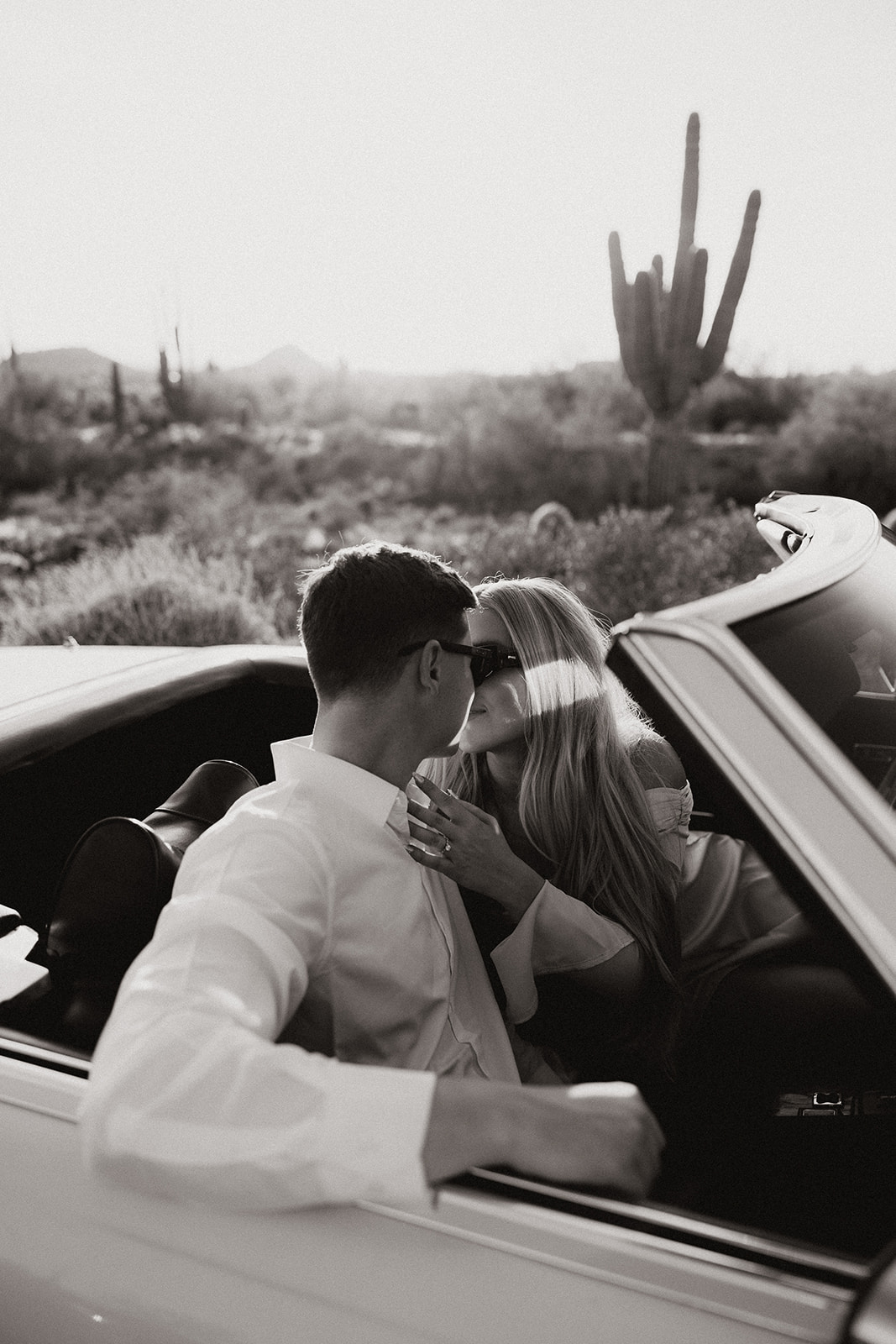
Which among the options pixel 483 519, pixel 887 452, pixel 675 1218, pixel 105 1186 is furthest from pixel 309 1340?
pixel 483 519

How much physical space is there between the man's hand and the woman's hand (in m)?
0.58

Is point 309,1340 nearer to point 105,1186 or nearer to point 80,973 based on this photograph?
point 105,1186

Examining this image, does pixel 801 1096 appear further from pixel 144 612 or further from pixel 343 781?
pixel 144 612

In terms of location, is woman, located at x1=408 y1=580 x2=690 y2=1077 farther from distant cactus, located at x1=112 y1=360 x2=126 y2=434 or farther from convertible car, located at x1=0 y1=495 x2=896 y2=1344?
distant cactus, located at x1=112 y1=360 x2=126 y2=434

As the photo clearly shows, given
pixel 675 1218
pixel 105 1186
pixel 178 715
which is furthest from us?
pixel 178 715

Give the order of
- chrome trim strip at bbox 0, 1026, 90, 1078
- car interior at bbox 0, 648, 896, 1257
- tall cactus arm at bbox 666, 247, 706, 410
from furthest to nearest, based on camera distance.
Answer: tall cactus arm at bbox 666, 247, 706, 410 → car interior at bbox 0, 648, 896, 1257 → chrome trim strip at bbox 0, 1026, 90, 1078

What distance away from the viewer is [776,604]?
55.8 inches

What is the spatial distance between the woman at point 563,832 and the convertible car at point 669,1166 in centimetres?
20

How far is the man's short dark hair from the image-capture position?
1.76 meters

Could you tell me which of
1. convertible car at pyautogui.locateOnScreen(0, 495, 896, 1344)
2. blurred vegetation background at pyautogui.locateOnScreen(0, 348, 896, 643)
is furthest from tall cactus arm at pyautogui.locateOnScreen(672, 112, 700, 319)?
convertible car at pyautogui.locateOnScreen(0, 495, 896, 1344)

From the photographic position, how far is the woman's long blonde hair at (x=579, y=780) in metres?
2.15

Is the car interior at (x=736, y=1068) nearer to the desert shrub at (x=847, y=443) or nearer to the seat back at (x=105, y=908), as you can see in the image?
the seat back at (x=105, y=908)

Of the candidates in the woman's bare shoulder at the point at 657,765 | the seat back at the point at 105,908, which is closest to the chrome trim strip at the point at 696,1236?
the seat back at the point at 105,908

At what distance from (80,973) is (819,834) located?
3.81 feet
